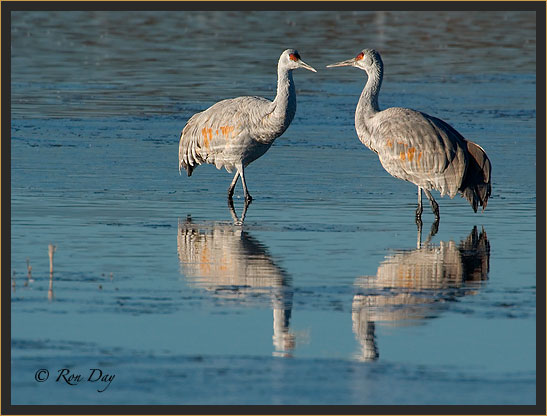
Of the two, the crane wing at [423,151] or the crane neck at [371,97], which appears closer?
the crane wing at [423,151]

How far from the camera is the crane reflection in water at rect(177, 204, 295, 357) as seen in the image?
9516 mm

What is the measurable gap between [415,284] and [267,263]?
1.50 metres

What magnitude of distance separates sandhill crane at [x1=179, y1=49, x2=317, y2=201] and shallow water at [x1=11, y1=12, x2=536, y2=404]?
497 millimetres

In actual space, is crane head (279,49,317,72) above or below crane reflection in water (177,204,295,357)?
above

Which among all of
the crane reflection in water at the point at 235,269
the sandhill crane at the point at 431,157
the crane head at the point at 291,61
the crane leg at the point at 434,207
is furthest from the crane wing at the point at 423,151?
the crane reflection in water at the point at 235,269

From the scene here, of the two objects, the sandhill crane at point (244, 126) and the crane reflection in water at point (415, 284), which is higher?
the sandhill crane at point (244, 126)

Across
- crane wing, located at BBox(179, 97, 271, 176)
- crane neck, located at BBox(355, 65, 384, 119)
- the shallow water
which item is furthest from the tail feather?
crane wing, located at BBox(179, 97, 271, 176)

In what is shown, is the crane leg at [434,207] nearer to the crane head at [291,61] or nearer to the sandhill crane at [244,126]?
the sandhill crane at [244,126]

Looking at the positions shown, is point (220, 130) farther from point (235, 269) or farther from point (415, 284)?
point (415, 284)

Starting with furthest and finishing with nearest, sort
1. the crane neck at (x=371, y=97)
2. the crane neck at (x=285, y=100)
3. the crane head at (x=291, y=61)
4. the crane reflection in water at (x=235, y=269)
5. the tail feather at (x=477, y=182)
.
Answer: the crane head at (x=291, y=61)
the crane neck at (x=285, y=100)
the crane neck at (x=371, y=97)
the tail feather at (x=477, y=182)
the crane reflection in water at (x=235, y=269)

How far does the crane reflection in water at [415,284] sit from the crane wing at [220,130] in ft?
12.4

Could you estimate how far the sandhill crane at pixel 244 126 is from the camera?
15430mm

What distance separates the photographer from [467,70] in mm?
30406

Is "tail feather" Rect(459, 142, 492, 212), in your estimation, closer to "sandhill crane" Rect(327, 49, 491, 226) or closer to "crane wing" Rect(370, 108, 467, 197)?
"sandhill crane" Rect(327, 49, 491, 226)
